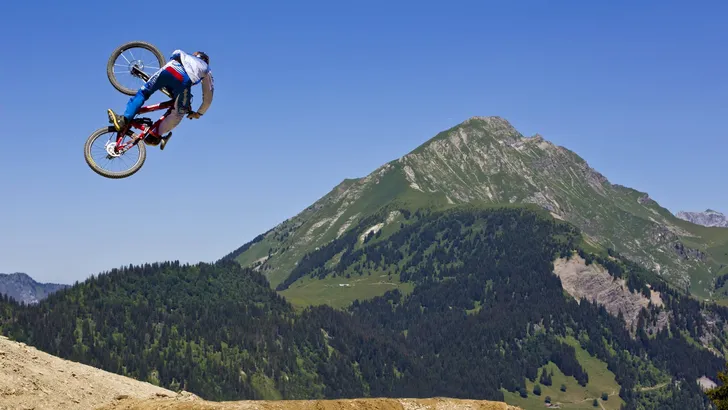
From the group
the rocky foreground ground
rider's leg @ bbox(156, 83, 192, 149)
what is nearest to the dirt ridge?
the rocky foreground ground

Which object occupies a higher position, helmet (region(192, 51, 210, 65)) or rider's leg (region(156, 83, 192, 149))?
helmet (region(192, 51, 210, 65))

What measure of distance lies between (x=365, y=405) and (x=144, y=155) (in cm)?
1930

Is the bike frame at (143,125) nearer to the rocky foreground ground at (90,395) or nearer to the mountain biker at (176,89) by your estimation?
the mountain biker at (176,89)

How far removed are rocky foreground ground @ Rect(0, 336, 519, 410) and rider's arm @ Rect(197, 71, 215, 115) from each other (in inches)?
635

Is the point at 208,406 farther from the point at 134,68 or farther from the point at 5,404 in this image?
the point at 134,68

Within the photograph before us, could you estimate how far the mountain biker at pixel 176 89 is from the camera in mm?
42688

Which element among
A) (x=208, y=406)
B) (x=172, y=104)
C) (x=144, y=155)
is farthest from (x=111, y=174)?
(x=208, y=406)

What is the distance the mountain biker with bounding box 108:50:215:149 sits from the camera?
140 ft

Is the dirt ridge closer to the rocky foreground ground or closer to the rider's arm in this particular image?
the rocky foreground ground

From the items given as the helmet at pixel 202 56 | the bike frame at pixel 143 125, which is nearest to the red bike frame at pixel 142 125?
the bike frame at pixel 143 125

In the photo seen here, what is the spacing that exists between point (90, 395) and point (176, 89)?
2661 centimetres

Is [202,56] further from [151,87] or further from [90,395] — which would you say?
[90,395]

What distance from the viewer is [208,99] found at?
44844 millimetres

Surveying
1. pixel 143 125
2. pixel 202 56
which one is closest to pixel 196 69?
pixel 202 56
